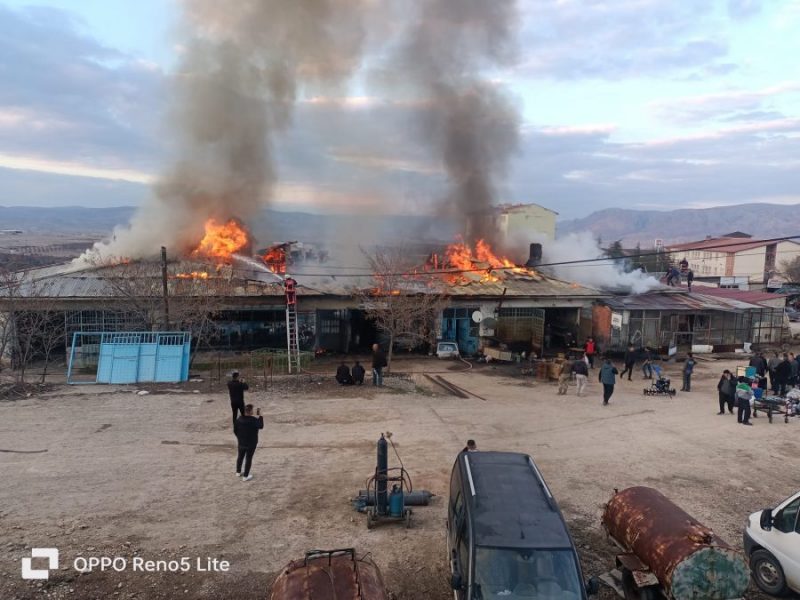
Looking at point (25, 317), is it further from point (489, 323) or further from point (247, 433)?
point (489, 323)

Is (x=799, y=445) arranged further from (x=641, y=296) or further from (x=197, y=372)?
(x=197, y=372)

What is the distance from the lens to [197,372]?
63.3 ft

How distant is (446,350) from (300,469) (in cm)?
1396

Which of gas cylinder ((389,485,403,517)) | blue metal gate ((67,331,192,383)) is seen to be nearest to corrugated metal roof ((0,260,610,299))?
blue metal gate ((67,331,192,383))

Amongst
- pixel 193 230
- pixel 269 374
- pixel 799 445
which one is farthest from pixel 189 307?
pixel 799 445

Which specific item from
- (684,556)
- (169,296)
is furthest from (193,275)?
(684,556)

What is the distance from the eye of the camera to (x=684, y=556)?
584cm

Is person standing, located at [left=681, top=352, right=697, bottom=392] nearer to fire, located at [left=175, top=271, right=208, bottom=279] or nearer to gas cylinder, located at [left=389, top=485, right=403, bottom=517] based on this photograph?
gas cylinder, located at [left=389, top=485, right=403, bottom=517]

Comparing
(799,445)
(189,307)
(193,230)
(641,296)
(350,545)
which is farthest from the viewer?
(193,230)

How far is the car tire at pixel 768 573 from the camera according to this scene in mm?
6535

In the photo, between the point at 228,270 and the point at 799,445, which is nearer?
the point at 799,445

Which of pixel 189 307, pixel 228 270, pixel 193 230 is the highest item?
pixel 193 230

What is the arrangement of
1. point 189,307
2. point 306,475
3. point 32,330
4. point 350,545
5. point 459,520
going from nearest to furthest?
point 459,520, point 350,545, point 306,475, point 32,330, point 189,307

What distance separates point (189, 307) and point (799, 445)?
1794cm
